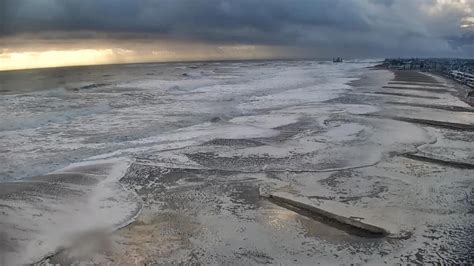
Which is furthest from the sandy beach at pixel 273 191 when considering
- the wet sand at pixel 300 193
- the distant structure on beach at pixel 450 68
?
the distant structure on beach at pixel 450 68

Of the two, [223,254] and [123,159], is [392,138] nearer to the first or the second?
[123,159]

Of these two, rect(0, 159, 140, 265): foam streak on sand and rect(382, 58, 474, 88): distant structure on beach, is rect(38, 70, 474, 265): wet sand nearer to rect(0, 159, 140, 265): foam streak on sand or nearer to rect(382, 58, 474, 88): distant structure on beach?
rect(0, 159, 140, 265): foam streak on sand

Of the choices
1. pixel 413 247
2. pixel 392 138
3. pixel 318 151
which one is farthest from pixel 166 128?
pixel 413 247

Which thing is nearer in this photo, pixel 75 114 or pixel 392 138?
pixel 392 138

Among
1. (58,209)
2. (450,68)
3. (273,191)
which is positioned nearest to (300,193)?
(273,191)

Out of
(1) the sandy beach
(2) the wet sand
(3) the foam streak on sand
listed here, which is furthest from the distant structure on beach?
(3) the foam streak on sand

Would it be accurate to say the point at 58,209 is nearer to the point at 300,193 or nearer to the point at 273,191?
the point at 273,191
